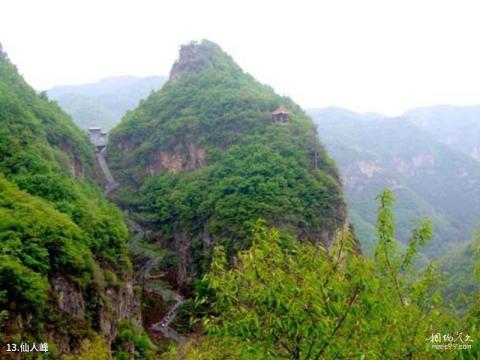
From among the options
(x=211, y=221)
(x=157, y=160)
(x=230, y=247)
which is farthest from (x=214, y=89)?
(x=230, y=247)

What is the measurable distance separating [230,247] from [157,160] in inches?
928

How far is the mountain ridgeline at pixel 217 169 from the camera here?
1810 inches

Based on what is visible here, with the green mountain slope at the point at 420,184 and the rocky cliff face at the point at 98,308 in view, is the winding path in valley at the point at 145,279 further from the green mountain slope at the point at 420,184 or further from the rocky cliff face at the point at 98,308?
the green mountain slope at the point at 420,184

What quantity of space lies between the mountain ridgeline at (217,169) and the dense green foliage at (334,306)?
3411cm

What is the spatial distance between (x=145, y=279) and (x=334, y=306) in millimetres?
41072

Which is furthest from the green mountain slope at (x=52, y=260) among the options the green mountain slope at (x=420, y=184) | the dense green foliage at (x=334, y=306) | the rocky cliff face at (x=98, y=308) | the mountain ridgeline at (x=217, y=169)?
the green mountain slope at (x=420, y=184)

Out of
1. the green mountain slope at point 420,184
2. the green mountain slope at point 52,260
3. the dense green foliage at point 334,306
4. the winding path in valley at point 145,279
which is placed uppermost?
the dense green foliage at point 334,306

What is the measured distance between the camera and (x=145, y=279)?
46188 mm

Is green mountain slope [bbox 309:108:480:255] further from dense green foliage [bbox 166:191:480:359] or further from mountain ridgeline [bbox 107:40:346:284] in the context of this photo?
dense green foliage [bbox 166:191:480:359]

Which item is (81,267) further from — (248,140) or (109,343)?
(248,140)

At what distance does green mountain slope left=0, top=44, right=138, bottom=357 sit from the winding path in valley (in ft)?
15.2

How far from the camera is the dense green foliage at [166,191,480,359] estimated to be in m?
7.12

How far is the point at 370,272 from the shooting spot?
292 inches

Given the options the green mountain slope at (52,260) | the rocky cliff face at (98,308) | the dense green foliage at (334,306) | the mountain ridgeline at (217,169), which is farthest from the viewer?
the mountain ridgeline at (217,169)
